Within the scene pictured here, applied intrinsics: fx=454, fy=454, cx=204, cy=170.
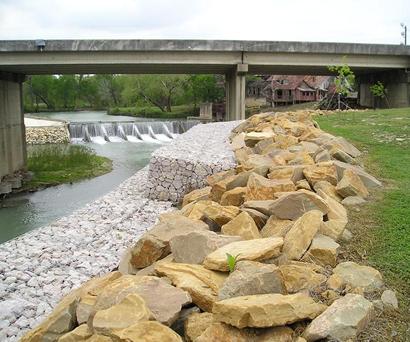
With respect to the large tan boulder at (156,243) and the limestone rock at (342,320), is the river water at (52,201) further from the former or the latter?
the limestone rock at (342,320)

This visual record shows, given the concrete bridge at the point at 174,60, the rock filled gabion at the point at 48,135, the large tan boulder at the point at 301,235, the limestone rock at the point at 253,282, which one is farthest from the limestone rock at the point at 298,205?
the rock filled gabion at the point at 48,135

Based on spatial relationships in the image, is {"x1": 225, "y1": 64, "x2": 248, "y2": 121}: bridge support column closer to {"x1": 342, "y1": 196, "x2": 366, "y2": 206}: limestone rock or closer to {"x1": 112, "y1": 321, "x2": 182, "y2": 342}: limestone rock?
{"x1": 342, "y1": 196, "x2": 366, "y2": 206}: limestone rock

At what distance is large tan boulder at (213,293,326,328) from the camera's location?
9.91 feet

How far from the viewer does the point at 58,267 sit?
21.7 ft

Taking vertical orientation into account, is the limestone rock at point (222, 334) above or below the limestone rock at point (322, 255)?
below

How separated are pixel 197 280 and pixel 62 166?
74.6 ft

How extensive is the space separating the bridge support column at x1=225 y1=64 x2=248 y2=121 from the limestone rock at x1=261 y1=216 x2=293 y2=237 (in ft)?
61.6

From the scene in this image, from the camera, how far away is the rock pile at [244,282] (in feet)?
10.1

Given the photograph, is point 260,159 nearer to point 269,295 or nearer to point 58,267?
point 58,267

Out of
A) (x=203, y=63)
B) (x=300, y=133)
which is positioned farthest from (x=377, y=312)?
(x=203, y=63)

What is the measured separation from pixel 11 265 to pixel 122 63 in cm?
1685

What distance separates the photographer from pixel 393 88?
2630cm

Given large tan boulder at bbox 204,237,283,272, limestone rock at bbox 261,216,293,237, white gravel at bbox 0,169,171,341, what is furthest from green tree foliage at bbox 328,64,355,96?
large tan boulder at bbox 204,237,283,272

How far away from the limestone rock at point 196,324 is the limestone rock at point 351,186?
10.6 ft
